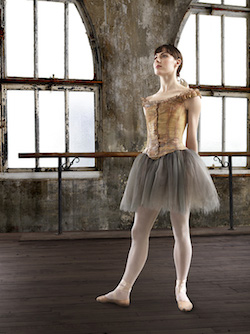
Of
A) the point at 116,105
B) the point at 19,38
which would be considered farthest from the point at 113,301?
the point at 19,38

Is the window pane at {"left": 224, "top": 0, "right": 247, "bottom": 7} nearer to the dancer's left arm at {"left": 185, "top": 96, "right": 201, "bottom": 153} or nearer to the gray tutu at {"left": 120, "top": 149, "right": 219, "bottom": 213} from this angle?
the dancer's left arm at {"left": 185, "top": 96, "right": 201, "bottom": 153}

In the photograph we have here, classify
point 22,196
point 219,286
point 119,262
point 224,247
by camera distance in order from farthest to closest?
point 22,196
point 224,247
point 119,262
point 219,286

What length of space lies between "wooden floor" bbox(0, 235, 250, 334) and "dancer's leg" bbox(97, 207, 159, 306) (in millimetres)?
72

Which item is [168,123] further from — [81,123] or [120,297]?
[81,123]

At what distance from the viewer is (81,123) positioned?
466 centimetres

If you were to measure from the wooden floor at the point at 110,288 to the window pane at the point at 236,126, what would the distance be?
1.69 m

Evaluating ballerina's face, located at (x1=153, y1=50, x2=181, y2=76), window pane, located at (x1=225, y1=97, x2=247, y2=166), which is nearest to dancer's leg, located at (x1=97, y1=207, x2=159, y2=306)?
ballerina's face, located at (x1=153, y1=50, x2=181, y2=76)

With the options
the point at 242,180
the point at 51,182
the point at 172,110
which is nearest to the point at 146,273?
the point at 172,110

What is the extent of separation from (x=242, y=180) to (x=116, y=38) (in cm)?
229

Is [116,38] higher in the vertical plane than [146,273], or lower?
higher

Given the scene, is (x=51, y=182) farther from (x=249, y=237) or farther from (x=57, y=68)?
(x=249, y=237)

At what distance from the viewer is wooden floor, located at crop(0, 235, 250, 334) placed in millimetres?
1816

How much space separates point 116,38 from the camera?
4508 mm

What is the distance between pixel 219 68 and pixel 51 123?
2.24 m
